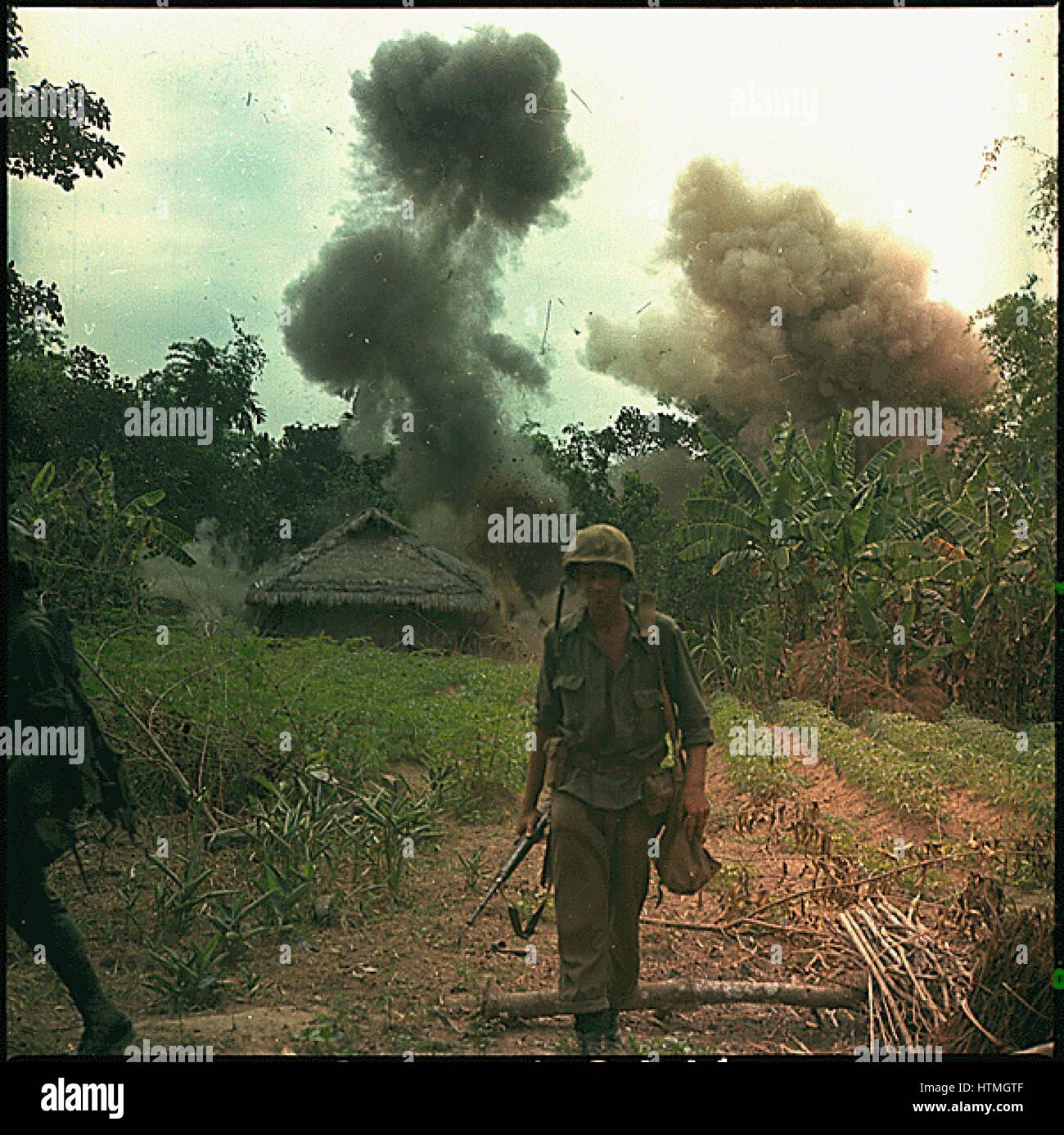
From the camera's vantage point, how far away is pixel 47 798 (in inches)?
158

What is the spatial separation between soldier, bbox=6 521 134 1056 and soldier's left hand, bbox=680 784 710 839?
2.20 metres

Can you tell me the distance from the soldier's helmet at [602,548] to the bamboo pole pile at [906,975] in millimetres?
1940

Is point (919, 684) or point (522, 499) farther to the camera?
point (919, 684)

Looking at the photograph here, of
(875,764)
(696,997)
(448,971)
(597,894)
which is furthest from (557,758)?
(875,764)

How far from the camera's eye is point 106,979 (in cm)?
475

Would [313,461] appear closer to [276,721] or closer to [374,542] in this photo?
[374,542]

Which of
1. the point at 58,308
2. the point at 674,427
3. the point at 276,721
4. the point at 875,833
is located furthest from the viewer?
the point at 875,833

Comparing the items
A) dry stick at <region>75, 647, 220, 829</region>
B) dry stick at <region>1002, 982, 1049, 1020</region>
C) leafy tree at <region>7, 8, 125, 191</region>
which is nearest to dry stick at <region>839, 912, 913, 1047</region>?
dry stick at <region>1002, 982, 1049, 1020</region>

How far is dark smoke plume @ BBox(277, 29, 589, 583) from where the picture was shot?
Result: 17.8 ft

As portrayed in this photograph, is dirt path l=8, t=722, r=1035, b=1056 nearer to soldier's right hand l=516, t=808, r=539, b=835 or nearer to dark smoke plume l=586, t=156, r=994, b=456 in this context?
soldier's right hand l=516, t=808, r=539, b=835

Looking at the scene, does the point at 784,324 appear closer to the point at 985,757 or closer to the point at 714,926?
the point at 985,757

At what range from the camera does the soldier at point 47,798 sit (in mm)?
3953
